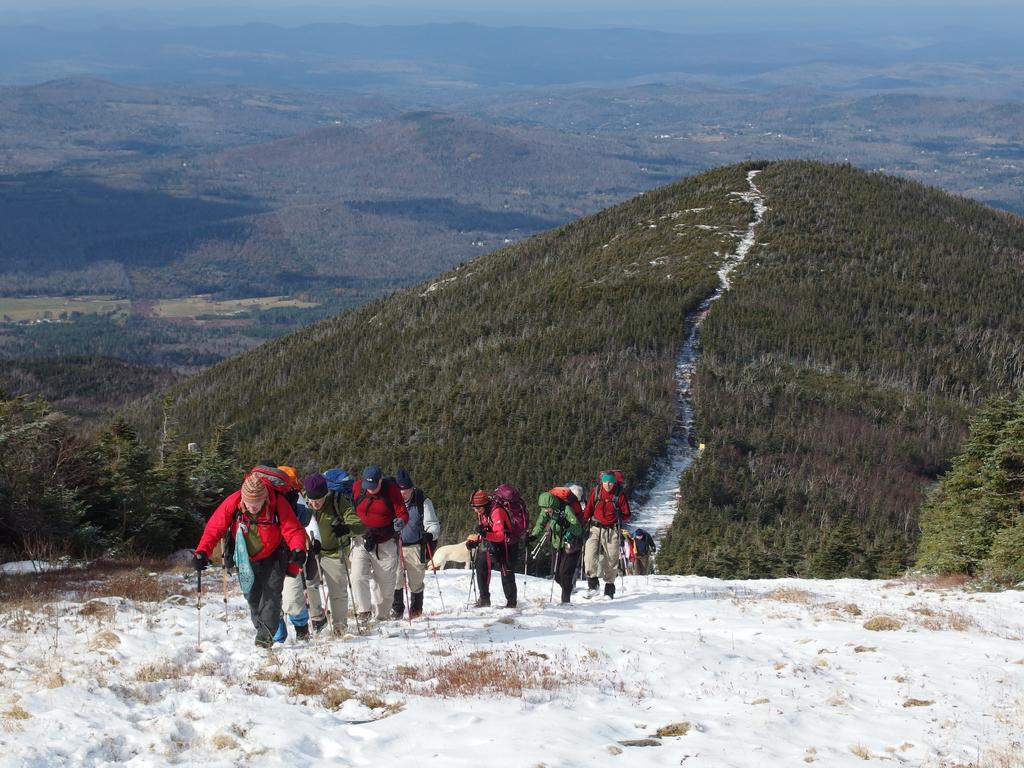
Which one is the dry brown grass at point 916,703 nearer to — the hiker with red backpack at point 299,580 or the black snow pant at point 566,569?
the hiker with red backpack at point 299,580

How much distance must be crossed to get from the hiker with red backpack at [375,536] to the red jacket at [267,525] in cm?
210

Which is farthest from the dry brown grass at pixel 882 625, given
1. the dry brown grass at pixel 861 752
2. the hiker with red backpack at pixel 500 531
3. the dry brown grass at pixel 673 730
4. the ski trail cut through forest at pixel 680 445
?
the ski trail cut through forest at pixel 680 445

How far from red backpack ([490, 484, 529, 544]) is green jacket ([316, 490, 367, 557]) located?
377cm

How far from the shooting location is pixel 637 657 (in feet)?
54.6

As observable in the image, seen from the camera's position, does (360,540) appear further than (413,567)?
No

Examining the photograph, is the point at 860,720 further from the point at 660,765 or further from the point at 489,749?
the point at 489,749

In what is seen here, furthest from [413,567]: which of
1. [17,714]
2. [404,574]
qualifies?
[17,714]

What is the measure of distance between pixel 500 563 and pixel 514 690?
7032 mm

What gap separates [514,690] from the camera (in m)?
14.6

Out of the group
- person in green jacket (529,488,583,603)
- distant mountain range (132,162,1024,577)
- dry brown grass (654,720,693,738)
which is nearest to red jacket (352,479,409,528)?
person in green jacket (529,488,583,603)

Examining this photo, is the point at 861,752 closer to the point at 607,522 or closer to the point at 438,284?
the point at 607,522

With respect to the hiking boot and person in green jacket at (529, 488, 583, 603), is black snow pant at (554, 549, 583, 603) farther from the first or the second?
the hiking boot

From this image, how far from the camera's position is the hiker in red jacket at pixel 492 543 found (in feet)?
69.0

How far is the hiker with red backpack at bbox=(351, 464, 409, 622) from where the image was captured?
60.9ft
